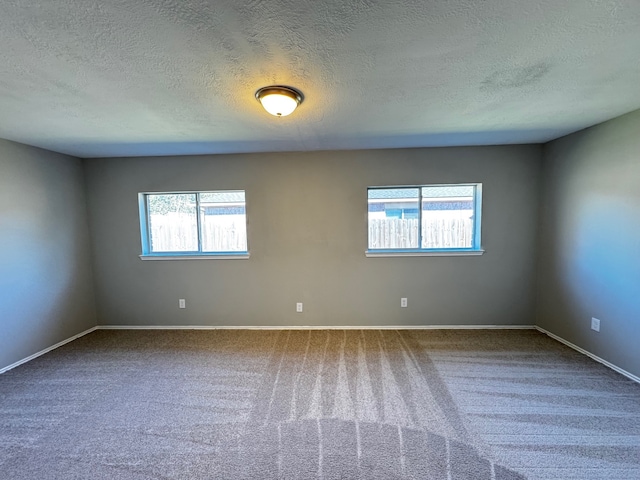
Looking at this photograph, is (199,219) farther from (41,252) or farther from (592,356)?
(592,356)

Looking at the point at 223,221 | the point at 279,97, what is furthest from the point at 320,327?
the point at 279,97

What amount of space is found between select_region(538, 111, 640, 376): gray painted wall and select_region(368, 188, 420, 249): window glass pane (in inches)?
61.1

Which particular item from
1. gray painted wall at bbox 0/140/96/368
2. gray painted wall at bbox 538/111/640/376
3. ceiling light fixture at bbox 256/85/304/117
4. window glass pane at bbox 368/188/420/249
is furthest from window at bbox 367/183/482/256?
gray painted wall at bbox 0/140/96/368

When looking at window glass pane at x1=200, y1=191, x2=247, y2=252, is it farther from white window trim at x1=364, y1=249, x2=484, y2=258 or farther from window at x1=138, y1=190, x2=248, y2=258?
white window trim at x1=364, y1=249, x2=484, y2=258

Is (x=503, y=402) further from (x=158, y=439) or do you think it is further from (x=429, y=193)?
(x=158, y=439)

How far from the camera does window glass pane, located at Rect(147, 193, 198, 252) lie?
364cm

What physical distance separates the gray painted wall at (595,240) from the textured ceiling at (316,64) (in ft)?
1.21

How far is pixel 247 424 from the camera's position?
6.23 ft

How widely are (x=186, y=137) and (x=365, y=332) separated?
121 inches

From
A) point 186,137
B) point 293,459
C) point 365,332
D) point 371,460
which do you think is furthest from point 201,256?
point 371,460

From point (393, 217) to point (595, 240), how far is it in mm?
2004

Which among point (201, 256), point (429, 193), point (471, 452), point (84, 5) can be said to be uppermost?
point (84, 5)

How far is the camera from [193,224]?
366cm

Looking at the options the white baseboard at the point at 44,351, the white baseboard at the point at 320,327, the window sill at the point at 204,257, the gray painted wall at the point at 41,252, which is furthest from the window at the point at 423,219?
the white baseboard at the point at 44,351
